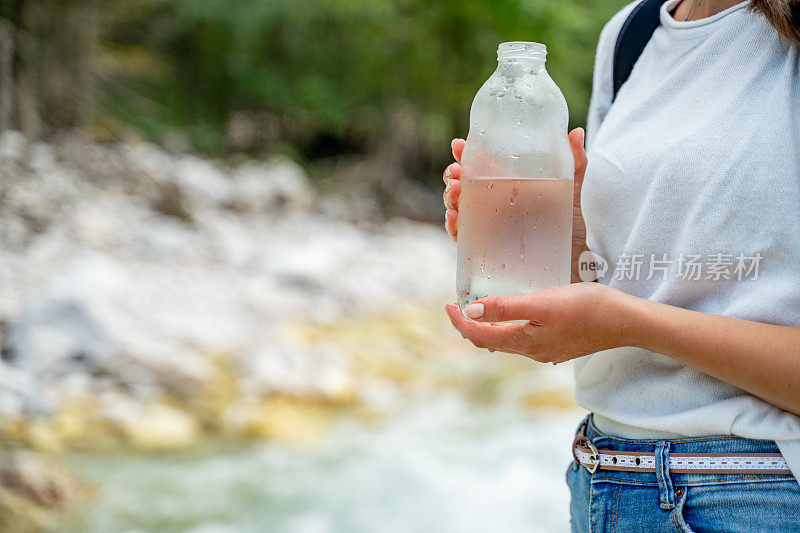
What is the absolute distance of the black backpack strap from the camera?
1.18 metres

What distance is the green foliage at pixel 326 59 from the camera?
31.8 feet

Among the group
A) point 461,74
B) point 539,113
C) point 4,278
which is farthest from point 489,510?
point 461,74

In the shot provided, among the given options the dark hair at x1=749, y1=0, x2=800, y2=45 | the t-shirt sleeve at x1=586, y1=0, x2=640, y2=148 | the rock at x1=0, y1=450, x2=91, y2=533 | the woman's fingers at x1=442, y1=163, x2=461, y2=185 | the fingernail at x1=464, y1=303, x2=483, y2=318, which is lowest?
the rock at x1=0, y1=450, x2=91, y2=533

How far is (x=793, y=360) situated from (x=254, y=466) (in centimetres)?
328

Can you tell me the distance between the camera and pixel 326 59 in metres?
11.0

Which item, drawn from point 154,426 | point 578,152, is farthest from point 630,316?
point 154,426

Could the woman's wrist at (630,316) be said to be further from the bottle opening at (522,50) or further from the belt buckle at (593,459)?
the bottle opening at (522,50)

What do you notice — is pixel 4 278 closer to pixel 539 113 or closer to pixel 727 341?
pixel 539 113

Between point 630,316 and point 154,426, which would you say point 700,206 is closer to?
point 630,316

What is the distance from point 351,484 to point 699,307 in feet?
9.95

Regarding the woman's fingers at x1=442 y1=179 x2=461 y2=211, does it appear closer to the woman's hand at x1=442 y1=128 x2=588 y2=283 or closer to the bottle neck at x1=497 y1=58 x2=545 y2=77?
the woman's hand at x1=442 y1=128 x2=588 y2=283

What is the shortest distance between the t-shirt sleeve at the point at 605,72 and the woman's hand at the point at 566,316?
0.40 m

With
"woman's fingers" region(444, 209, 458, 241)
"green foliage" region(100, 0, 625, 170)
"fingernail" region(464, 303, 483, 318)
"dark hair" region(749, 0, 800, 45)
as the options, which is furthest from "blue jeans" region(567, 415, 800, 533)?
"green foliage" region(100, 0, 625, 170)

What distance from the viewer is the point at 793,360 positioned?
0.88 m
